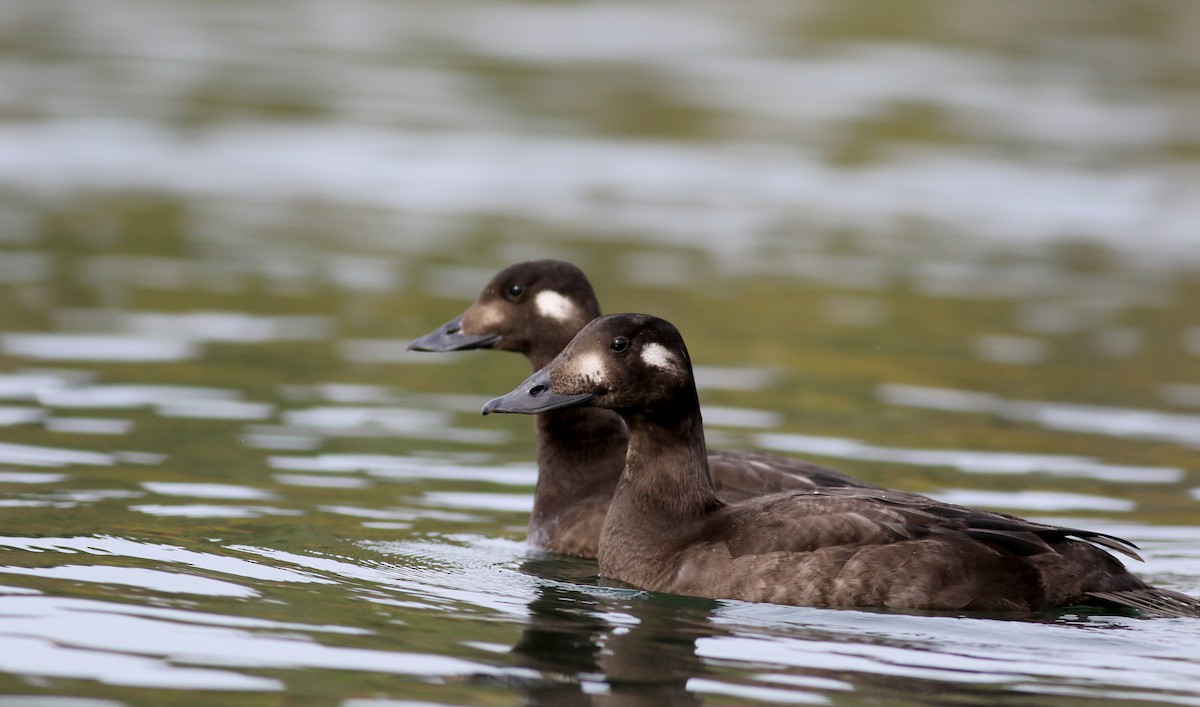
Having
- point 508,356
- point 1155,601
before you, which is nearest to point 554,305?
point 1155,601

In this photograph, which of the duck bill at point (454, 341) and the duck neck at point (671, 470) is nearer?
the duck neck at point (671, 470)

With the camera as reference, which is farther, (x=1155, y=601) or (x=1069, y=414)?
(x=1069, y=414)

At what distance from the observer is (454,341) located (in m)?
11.1

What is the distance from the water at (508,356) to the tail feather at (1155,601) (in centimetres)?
8

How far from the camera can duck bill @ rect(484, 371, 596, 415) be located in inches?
352

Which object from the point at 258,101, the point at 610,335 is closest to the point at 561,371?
the point at 610,335

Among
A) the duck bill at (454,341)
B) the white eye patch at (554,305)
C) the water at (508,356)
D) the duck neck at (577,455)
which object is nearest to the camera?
the water at (508,356)

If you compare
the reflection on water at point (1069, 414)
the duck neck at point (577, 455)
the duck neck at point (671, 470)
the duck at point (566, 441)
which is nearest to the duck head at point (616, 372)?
the duck neck at point (671, 470)

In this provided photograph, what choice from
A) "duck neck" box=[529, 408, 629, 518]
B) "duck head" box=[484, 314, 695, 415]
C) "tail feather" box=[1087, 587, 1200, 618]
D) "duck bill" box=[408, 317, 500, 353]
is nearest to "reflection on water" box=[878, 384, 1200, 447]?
"duck neck" box=[529, 408, 629, 518]

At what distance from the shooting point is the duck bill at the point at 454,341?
11.0m

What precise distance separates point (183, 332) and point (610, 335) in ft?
22.9

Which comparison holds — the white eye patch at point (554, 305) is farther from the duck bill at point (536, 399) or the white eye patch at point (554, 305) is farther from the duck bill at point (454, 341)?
the duck bill at point (536, 399)

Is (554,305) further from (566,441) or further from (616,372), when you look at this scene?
(616,372)

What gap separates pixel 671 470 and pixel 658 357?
1.86 feet
